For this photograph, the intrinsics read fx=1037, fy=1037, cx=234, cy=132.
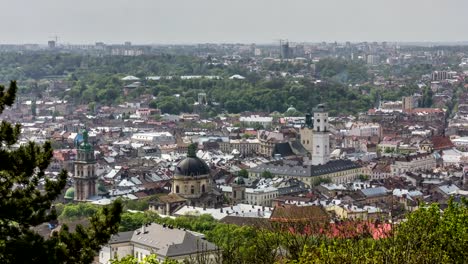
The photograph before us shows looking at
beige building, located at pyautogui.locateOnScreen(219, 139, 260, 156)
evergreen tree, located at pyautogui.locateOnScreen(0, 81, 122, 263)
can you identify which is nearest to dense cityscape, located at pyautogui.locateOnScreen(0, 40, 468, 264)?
evergreen tree, located at pyautogui.locateOnScreen(0, 81, 122, 263)

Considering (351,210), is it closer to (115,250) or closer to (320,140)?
(115,250)

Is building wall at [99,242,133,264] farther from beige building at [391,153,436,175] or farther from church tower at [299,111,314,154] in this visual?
church tower at [299,111,314,154]

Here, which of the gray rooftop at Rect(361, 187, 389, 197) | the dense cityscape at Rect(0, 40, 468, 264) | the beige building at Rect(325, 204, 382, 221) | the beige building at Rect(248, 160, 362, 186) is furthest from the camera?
the beige building at Rect(248, 160, 362, 186)

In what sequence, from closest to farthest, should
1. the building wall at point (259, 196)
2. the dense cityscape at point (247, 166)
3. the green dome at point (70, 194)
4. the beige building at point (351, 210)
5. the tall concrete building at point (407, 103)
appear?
the dense cityscape at point (247, 166), the beige building at point (351, 210), the green dome at point (70, 194), the building wall at point (259, 196), the tall concrete building at point (407, 103)

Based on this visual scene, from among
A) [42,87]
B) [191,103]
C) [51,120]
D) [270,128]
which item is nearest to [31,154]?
[270,128]

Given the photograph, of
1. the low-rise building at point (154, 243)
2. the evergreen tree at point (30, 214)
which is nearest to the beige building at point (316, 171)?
the low-rise building at point (154, 243)

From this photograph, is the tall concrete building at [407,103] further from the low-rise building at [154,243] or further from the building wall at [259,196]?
the low-rise building at [154,243]

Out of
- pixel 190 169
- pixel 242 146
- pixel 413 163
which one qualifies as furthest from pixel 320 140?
pixel 190 169
